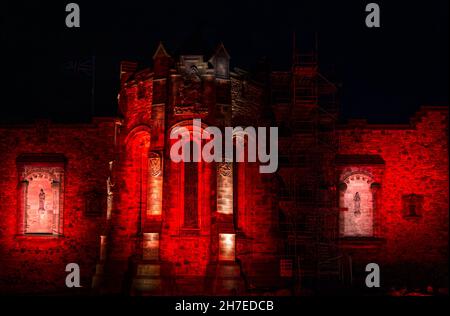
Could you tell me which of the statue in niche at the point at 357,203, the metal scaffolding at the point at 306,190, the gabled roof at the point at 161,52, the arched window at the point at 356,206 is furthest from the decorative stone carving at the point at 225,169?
the statue in niche at the point at 357,203

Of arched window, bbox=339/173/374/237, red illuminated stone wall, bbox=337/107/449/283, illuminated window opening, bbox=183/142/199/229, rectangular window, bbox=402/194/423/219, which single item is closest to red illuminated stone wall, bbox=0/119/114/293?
illuminated window opening, bbox=183/142/199/229

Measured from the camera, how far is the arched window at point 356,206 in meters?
28.9

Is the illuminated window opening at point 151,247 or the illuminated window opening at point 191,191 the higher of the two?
the illuminated window opening at point 191,191

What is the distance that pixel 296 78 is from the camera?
2720 cm

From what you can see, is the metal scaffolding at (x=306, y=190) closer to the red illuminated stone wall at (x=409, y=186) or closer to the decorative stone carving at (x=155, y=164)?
the red illuminated stone wall at (x=409, y=186)

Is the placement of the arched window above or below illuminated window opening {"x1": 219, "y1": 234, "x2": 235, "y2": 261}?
above

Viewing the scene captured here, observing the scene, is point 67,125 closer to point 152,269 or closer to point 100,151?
point 100,151

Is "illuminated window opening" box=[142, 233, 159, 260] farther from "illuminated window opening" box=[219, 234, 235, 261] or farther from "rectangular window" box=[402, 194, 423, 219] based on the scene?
"rectangular window" box=[402, 194, 423, 219]

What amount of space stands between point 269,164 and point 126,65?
7.77 m

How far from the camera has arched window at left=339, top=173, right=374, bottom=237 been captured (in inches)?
1139

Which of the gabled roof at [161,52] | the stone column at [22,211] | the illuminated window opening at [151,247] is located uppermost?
the gabled roof at [161,52]

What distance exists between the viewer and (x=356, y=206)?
28984 mm

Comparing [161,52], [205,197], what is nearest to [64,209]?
[205,197]

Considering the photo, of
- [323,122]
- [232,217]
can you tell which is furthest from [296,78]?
[232,217]
